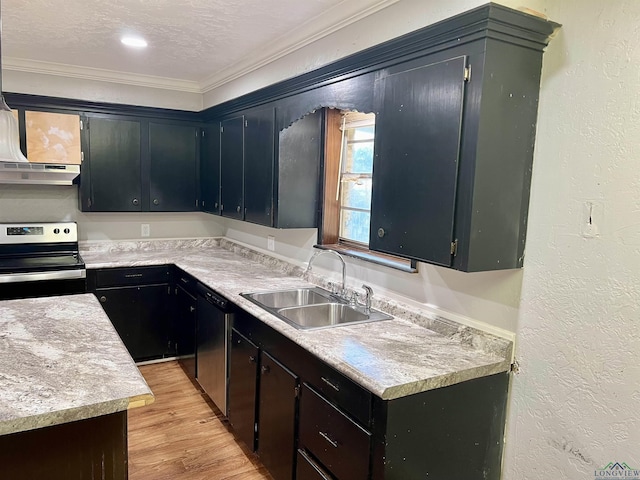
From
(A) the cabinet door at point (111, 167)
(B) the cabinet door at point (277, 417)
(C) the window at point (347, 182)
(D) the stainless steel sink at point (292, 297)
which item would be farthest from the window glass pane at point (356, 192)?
(A) the cabinet door at point (111, 167)

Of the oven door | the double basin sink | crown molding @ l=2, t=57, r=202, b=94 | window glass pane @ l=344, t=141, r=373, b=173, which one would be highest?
crown molding @ l=2, t=57, r=202, b=94

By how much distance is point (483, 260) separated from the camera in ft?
5.41

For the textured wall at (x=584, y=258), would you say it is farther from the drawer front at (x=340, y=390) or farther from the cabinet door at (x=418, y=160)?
the drawer front at (x=340, y=390)

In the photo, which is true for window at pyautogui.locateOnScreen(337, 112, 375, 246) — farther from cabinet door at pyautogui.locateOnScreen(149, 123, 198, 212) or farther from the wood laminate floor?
cabinet door at pyautogui.locateOnScreen(149, 123, 198, 212)

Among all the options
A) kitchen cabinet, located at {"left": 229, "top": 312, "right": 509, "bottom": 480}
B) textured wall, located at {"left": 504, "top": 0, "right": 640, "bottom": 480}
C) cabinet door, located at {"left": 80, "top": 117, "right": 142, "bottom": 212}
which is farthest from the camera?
cabinet door, located at {"left": 80, "top": 117, "right": 142, "bottom": 212}

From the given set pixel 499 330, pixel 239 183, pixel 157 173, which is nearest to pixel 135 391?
pixel 499 330

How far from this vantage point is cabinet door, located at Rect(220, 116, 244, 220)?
338 cm

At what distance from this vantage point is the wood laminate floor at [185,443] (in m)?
2.50

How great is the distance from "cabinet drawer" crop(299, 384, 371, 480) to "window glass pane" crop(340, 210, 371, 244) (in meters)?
1.13

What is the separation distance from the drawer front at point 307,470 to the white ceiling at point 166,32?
2.06m

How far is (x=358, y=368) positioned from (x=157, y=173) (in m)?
3.03

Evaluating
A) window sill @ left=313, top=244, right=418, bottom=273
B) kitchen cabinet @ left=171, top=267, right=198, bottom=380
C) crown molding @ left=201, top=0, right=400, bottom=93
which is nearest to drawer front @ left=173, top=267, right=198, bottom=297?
kitchen cabinet @ left=171, top=267, right=198, bottom=380

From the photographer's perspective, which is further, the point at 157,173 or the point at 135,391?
the point at 157,173

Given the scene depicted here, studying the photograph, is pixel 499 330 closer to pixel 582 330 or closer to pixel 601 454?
pixel 582 330
